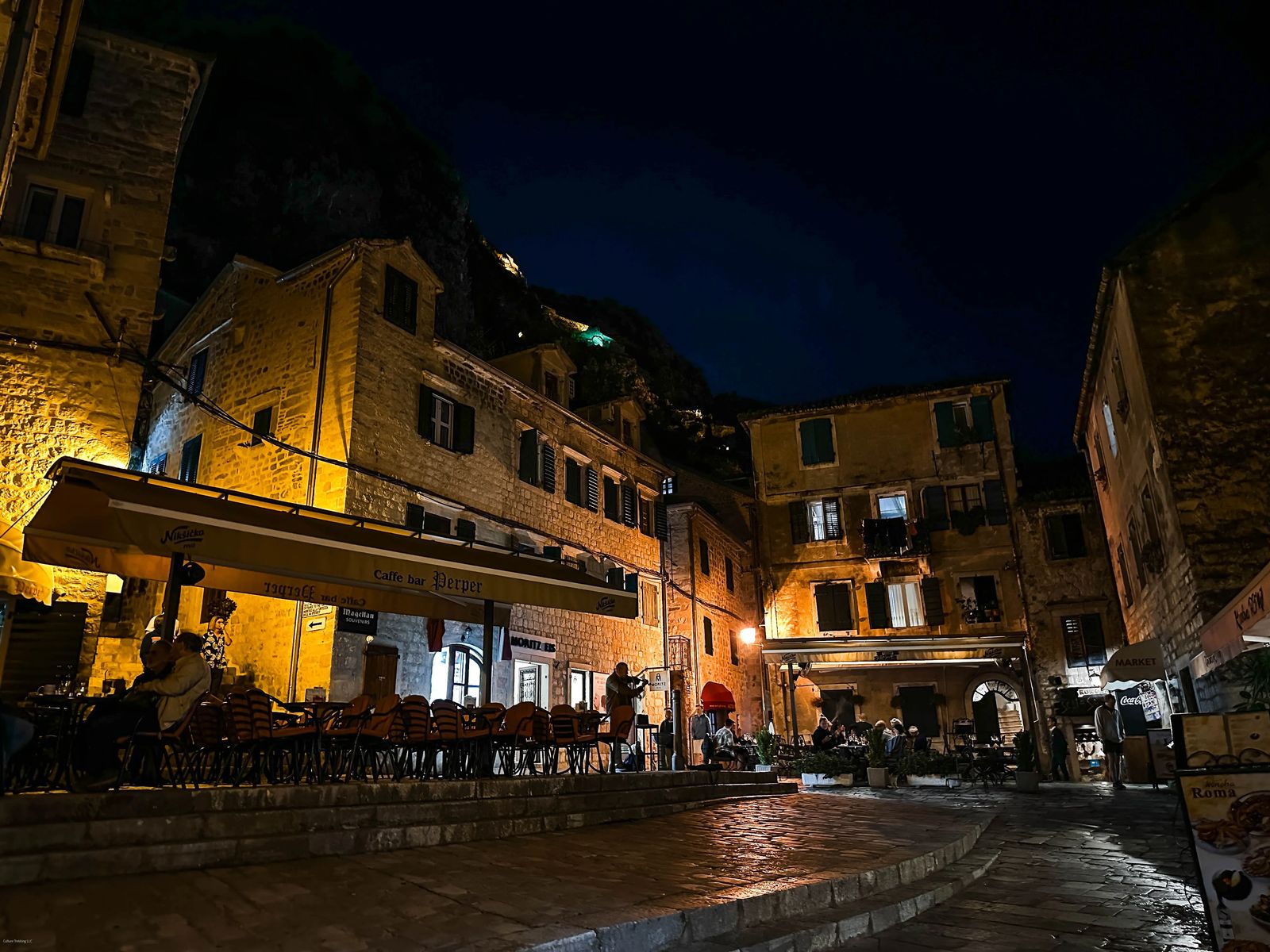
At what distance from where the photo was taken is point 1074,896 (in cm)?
566

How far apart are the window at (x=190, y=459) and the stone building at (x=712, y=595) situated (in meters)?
12.5

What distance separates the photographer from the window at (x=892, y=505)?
2592 centimetres

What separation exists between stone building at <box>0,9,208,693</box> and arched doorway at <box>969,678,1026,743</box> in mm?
22177

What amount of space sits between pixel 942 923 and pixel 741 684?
2273 centimetres

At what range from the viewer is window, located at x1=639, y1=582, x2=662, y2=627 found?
880 inches

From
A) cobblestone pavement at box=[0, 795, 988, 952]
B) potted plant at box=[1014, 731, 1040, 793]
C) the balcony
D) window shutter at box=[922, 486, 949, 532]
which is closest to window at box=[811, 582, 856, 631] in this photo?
the balcony

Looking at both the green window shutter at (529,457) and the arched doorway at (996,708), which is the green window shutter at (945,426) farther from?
the green window shutter at (529,457)

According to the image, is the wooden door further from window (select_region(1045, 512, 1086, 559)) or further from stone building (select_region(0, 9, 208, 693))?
window (select_region(1045, 512, 1086, 559))

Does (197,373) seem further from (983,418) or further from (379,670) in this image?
(983,418)

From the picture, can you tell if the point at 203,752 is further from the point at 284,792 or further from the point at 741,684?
the point at 741,684

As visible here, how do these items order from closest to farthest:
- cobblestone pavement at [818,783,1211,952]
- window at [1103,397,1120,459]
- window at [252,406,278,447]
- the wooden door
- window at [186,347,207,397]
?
cobblestone pavement at [818,783,1211,952] → the wooden door → window at [252,406,278,447] → window at [1103,397,1120,459] → window at [186,347,207,397]

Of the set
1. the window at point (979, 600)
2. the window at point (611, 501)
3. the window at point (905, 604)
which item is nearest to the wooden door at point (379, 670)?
the window at point (611, 501)

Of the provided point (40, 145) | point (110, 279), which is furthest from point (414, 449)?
point (40, 145)

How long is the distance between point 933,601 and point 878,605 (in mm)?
1603
